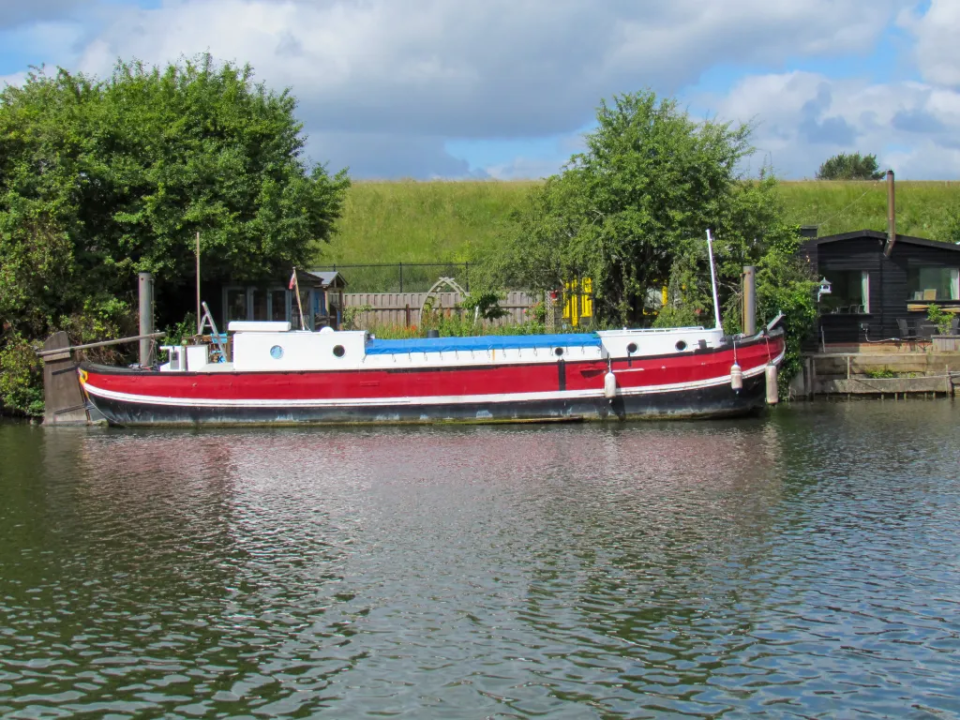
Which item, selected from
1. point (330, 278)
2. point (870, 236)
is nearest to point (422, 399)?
point (330, 278)

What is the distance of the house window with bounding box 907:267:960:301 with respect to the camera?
40.7 m

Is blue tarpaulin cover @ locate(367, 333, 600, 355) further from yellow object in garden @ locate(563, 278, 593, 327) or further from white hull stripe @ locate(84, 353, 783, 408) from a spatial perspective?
yellow object in garden @ locate(563, 278, 593, 327)

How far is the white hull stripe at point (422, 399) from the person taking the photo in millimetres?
27359

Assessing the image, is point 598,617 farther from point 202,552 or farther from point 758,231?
point 758,231

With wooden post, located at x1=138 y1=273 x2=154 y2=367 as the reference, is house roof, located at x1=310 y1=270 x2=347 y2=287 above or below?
above

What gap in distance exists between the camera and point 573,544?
14.3 meters

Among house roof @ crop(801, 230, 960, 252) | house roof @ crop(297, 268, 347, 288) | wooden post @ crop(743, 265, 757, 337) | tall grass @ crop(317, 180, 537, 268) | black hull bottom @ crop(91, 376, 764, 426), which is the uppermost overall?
tall grass @ crop(317, 180, 537, 268)

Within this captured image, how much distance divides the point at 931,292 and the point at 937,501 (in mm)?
26335

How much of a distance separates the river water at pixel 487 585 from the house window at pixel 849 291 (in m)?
18.9

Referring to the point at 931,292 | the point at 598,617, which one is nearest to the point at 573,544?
the point at 598,617

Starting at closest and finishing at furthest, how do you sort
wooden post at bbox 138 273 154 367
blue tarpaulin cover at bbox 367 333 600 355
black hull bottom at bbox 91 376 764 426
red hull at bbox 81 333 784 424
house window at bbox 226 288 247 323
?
red hull at bbox 81 333 784 424 → black hull bottom at bbox 91 376 764 426 → blue tarpaulin cover at bbox 367 333 600 355 → wooden post at bbox 138 273 154 367 → house window at bbox 226 288 247 323

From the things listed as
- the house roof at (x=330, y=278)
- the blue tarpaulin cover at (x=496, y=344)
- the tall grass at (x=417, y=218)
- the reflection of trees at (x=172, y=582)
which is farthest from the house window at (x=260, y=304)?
the tall grass at (x=417, y=218)

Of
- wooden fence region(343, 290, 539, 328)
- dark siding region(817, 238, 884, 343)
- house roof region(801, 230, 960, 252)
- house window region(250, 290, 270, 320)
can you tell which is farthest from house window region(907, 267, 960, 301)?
house window region(250, 290, 270, 320)

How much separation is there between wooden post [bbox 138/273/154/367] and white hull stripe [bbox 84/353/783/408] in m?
1.46
